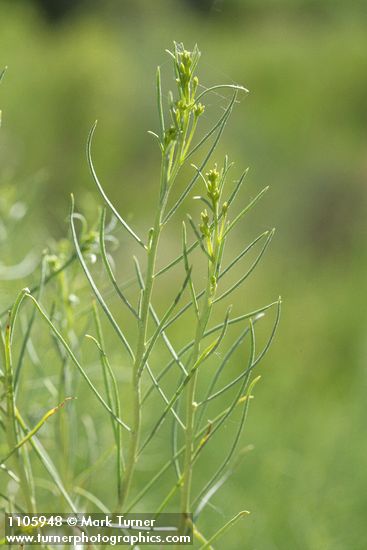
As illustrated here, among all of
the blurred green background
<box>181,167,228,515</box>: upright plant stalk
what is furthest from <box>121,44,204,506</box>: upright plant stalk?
the blurred green background

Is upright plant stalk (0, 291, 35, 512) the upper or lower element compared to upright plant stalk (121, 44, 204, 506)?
lower

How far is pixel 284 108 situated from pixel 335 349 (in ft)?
5.90

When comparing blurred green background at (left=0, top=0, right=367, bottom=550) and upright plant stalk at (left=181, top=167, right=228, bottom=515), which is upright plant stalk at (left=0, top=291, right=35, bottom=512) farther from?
blurred green background at (left=0, top=0, right=367, bottom=550)

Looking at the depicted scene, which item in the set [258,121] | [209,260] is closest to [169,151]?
[209,260]

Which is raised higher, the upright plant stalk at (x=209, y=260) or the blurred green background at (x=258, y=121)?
the blurred green background at (x=258, y=121)

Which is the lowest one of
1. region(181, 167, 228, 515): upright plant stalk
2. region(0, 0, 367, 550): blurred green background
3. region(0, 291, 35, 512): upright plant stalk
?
region(0, 291, 35, 512): upright plant stalk

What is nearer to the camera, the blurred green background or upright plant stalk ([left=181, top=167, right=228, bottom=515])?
upright plant stalk ([left=181, top=167, right=228, bottom=515])

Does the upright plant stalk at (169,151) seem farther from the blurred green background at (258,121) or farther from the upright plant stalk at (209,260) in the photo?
the blurred green background at (258,121)

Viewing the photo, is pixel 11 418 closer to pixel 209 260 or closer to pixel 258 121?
pixel 209 260

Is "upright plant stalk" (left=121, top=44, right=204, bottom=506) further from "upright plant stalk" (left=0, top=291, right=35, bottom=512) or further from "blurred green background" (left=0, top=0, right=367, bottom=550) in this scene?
"blurred green background" (left=0, top=0, right=367, bottom=550)

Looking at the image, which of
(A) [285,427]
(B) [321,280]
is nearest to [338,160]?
(B) [321,280]

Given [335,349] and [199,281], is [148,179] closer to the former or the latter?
[199,281]

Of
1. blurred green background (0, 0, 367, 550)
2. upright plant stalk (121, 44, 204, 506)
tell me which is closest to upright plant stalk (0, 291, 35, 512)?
upright plant stalk (121, 44, 204, 506)

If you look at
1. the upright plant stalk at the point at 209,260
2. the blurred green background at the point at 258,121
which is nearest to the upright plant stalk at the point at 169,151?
the upright plant stalk at the point at 209,260
